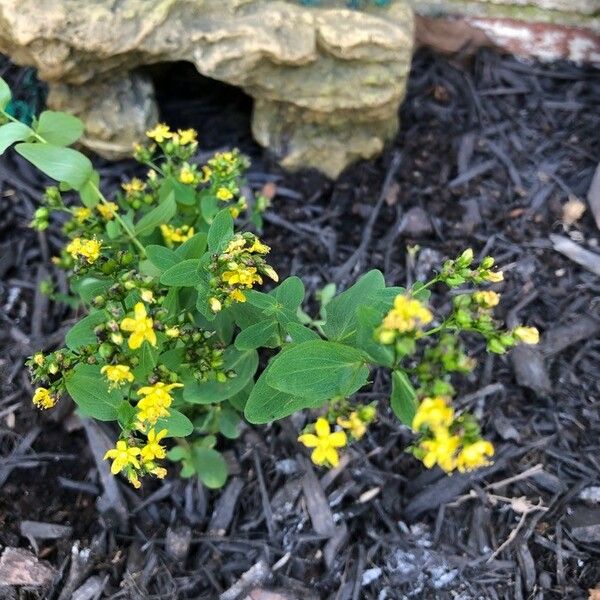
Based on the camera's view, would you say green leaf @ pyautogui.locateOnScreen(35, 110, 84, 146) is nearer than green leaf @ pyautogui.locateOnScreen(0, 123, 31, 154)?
No

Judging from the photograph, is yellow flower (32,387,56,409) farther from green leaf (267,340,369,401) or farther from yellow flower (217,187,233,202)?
yellow flower (217,187,233,202)

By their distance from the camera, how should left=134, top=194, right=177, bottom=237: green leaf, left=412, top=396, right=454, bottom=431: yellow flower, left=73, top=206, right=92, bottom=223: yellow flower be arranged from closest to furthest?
left=412, top=396, right=454, bottom=431: yellow flower
left=134, top=194, right=177, bottom=237: green leaf
left=73, top=206, right=92, bottom=223: yellow flower

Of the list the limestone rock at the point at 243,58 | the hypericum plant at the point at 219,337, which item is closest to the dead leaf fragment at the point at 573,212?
the limestone rock at the point at 243,58

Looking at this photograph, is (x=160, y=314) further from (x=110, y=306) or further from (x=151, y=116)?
(x=151, y=116)

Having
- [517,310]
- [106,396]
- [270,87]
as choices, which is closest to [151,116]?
[270,87]

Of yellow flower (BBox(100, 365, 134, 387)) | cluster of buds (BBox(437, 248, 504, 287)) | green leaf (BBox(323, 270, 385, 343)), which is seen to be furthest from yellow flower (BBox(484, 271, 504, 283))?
yellow flower (BBox(100, 365, 134, 387))
